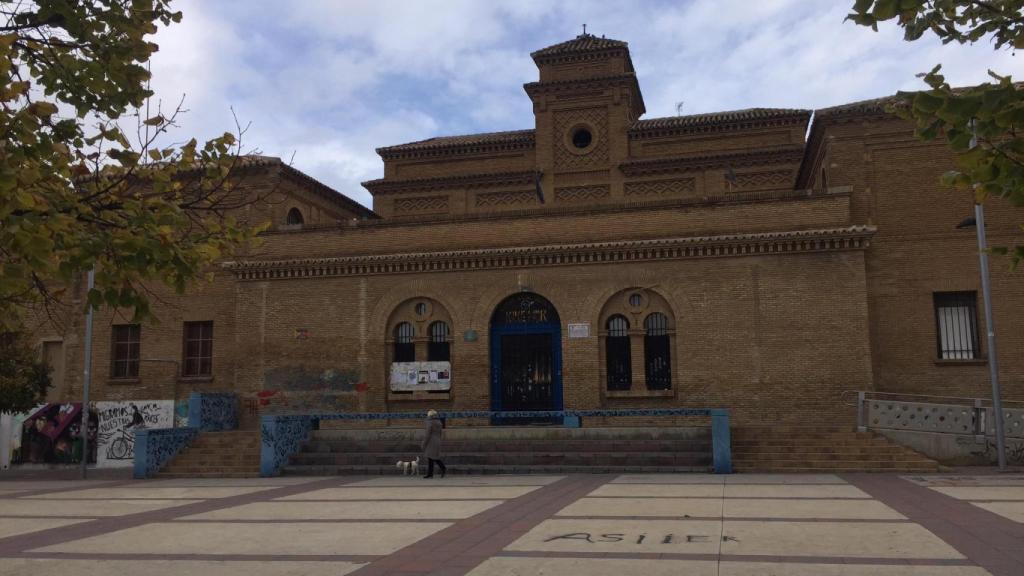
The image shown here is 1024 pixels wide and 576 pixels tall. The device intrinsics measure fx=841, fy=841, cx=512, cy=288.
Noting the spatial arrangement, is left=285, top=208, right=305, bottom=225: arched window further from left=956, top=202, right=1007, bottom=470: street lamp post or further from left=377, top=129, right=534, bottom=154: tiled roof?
left=956, top=202, right=1007, bottom=470: street lamp post

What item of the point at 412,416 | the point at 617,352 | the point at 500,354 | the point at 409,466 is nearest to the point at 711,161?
the point at 617,352

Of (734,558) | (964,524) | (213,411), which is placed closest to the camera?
(734,558)

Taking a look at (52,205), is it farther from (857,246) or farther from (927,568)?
(857,246)

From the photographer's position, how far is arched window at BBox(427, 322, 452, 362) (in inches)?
909

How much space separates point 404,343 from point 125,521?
481 inches

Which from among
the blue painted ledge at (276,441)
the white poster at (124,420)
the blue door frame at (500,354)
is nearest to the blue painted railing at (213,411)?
the white poster at (124,420)

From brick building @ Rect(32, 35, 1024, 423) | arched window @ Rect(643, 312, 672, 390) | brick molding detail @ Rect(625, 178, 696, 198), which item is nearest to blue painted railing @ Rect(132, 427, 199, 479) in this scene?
brick building @ Rect(32, 35, 1024, 423)

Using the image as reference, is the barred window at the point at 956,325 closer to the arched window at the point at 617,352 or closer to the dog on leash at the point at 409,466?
the arched window at the point at 617,352

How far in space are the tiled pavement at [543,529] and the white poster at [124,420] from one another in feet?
29.9

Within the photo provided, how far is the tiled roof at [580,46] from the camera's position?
28.3m

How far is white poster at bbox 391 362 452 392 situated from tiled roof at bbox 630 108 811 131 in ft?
34.8

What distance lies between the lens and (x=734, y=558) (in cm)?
758

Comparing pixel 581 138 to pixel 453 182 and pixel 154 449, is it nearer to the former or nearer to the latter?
pixel 453 182

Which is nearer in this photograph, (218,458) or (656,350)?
(218,458)
